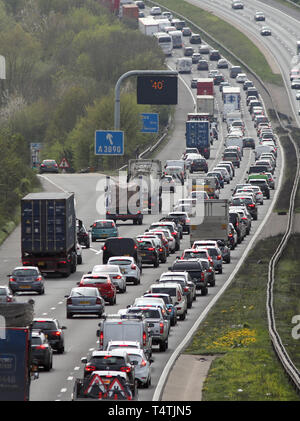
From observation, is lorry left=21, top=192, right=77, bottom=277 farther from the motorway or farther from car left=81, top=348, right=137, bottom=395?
car left=81, top=348, right=137, bottom=395

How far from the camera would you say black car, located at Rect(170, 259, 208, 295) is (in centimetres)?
5594

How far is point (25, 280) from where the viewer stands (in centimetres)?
5500

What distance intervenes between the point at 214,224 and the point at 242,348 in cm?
2851

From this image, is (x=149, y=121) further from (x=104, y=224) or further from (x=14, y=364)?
(x=14, y=364)

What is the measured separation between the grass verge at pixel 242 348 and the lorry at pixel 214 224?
22.4 ft

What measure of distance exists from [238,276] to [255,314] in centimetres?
1290

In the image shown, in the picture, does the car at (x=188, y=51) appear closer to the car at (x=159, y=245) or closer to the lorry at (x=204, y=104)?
the lorry at (x=204, y=104)

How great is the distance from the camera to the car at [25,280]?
179 ft

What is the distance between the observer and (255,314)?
49125 millimetres

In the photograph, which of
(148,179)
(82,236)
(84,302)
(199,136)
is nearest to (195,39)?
(199,136)

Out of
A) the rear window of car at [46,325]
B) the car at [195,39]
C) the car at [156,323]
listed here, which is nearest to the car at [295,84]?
the car at [195,39]

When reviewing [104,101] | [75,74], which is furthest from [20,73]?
[104,101]

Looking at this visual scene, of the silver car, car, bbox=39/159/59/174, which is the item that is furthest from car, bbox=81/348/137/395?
car, bbox=39/159/59/174
